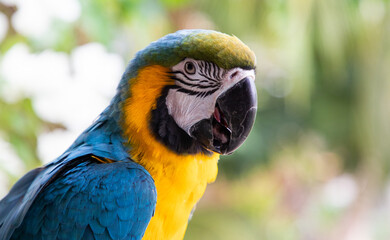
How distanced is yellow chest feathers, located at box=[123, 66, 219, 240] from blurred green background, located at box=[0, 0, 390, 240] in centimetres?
59

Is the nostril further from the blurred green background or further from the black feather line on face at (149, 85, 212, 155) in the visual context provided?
the blurred green background

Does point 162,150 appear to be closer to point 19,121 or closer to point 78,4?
point 78,4

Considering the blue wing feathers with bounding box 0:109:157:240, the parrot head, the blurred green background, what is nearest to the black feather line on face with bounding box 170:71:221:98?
the parrot head

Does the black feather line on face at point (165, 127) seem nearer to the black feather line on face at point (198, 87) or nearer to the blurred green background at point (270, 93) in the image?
the black feather line on face at point (198, 87)

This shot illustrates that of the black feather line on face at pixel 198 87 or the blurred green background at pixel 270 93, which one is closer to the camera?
the black feather line on face at pixel 198 87

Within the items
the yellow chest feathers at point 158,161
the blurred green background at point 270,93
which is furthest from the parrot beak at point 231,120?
the blurred green background at point 270,93

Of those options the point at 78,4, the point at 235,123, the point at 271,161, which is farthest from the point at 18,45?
the point at 271,161

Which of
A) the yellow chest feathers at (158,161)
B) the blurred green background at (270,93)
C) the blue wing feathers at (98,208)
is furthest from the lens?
the blurred green background at (270,93)

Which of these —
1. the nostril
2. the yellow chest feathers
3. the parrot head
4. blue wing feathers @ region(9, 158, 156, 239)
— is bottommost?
blue wing feathers @ region(9, 158, 156, 239)

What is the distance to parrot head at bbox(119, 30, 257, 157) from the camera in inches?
44.6

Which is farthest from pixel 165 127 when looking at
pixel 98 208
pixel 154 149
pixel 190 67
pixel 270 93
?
pixel 270 93

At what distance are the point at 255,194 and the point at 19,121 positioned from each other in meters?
7.02

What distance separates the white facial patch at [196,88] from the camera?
1144 millimetres

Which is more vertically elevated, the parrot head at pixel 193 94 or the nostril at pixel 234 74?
the nostril at pixel 234 74
